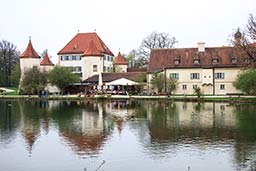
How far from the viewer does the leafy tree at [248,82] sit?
4256 cm

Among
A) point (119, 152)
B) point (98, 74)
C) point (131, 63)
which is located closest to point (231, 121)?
point (119, 152)

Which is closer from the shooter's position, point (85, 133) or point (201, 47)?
point (85, 133)

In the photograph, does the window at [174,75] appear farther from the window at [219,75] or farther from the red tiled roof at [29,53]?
the red tiled roof at [29,53]

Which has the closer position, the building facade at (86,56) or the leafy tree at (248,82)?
the leafy tree at (248,82)

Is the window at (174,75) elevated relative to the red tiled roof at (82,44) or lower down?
lower down

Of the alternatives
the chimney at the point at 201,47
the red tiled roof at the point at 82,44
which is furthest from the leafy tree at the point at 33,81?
the chimney at the point at 201,47

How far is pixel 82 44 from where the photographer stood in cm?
6531

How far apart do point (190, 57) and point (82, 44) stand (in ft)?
64.5

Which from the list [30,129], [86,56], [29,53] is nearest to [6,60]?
[29,53]

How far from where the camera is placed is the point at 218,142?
648 inches

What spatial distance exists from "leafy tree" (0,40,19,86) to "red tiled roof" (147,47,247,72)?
110 ft

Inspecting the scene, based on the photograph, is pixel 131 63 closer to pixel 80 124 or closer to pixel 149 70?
pixel 149 70

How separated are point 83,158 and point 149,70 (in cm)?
4054

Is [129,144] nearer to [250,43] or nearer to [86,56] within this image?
[250,43]
